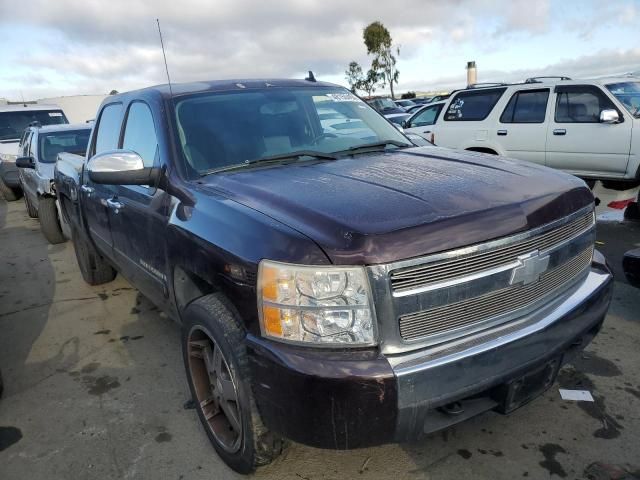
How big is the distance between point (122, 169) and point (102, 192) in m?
Answer: 1.22

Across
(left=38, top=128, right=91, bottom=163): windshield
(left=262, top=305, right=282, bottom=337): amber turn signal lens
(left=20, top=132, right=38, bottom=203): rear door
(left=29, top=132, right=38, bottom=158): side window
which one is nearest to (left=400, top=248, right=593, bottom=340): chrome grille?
(left=262, top=305, right=282, bottom=337): amber turn signal lens

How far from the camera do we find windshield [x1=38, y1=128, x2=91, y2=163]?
27.7 feet

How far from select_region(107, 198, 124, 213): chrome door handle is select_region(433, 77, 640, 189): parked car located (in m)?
6.29

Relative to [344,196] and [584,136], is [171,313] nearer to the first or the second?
[344,196]

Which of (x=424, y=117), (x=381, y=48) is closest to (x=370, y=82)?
(x=381, y=48)

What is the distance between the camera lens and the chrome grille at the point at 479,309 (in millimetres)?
1883

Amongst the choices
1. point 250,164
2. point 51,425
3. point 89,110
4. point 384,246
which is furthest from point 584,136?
point 89,110

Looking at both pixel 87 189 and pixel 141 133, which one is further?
pixel 87 189

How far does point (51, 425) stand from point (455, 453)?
2276 millimetres

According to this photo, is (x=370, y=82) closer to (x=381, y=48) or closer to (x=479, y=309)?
(x=381, y=48)

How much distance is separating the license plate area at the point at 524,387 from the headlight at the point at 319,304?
2.09 feet

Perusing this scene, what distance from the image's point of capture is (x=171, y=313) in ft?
10.1

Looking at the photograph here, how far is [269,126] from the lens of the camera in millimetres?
3148

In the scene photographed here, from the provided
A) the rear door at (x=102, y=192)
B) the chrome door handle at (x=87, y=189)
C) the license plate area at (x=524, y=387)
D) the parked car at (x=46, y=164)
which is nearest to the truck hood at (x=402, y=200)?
the license plate area at (x=524, y=387)
